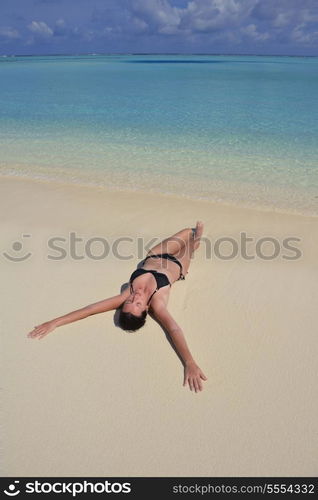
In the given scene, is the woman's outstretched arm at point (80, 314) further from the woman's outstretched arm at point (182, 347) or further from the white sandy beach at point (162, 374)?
the woman's outstretched arm at point (182, 347)

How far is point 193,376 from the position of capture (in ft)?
9.75

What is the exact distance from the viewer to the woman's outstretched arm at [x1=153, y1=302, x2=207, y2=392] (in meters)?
2.96

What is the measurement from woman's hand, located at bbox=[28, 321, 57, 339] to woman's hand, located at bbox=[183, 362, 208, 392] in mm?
1258

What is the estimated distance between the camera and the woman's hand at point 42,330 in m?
3.38

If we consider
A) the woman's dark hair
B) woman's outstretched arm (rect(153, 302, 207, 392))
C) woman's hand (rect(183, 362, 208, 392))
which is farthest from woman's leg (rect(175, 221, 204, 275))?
woman's hand (rect(183, 362, 208, 392))

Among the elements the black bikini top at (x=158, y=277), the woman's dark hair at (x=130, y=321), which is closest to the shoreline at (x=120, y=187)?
the black bikini top at (x=158, y=277)

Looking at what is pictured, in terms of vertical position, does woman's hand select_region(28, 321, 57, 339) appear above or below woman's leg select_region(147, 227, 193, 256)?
below

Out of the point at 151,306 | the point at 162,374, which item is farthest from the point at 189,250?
the point at 162,374

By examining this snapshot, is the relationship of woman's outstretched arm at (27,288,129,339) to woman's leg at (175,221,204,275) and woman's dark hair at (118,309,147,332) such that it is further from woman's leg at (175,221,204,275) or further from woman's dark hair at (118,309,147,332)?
woman's leg at (175,221,204,275)

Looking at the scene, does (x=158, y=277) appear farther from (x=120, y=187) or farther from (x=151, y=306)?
(x=120, y=187)

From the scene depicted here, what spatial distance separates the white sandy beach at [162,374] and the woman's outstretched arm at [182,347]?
7 centimetres

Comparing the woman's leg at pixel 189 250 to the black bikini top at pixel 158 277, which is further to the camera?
A: the woman's leg at pixel 189 250

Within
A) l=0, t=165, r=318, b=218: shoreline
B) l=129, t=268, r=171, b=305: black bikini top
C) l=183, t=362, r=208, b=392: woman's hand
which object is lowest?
l=183, t=362, r=208, b=392: woman's hand
